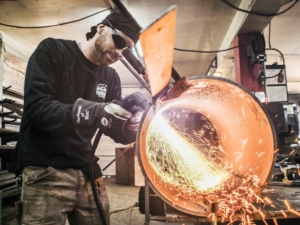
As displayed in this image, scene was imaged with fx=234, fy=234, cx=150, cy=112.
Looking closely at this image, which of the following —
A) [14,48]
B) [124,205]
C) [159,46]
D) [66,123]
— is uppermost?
[14,48]

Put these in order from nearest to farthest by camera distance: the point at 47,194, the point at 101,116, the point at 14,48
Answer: the point at 101,116 < the point at 47,194 < the point at 14,48

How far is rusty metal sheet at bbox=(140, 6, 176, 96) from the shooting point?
0.65 meters

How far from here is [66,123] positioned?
1264mm

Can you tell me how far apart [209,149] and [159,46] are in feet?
5.31

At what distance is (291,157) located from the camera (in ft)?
10.3

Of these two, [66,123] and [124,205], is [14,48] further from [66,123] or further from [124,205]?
[66,123]

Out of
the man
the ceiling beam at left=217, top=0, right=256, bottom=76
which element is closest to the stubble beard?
the man

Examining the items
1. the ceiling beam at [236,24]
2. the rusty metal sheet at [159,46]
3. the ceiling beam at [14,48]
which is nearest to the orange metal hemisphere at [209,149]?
the rusty metal sheet at [159,46]

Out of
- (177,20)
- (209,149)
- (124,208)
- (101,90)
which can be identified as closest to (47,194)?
(101,90)

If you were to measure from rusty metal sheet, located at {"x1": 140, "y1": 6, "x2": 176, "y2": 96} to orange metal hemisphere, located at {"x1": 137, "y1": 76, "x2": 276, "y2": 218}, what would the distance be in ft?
1.03

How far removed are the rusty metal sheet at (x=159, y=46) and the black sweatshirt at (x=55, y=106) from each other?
1.99 ft

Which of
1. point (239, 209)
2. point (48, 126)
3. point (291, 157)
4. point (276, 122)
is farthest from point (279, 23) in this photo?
point (48, 126)

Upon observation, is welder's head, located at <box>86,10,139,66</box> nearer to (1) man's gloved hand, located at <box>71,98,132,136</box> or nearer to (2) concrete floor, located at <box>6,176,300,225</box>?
(1) man's gloved hand, located at <box>71,98,132,136</box>

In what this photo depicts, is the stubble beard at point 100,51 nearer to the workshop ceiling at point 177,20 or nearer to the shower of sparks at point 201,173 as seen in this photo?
the shower of sparks at point 201,173
